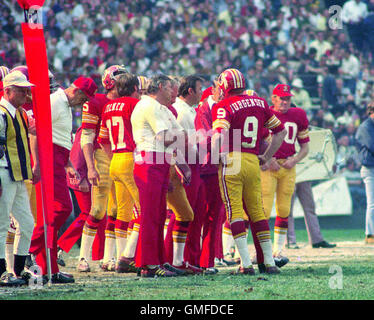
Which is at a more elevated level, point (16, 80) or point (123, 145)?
point (16, 80)

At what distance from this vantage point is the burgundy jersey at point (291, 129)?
10.0 metres

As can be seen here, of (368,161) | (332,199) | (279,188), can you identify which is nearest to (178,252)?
(279,188)

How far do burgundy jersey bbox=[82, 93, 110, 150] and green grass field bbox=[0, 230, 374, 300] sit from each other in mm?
1783

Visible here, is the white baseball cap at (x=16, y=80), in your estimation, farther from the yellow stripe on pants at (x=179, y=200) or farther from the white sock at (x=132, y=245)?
the white sock at (x=132, y=245)

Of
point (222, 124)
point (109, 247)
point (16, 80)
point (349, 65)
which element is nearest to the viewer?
point (16, 80)

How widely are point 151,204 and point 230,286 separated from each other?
4.11ft

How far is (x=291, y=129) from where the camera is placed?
1008cm

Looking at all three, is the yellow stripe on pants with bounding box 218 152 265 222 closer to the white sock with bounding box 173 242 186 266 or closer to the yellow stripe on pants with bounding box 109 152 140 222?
the white sock with bounding box 173 242 186 266

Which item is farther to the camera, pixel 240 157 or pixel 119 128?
pixel 119 128

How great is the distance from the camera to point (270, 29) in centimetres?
2166

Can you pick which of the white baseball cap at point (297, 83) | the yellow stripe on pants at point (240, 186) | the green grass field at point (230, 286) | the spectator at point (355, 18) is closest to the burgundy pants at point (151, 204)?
the green grass field at point (230, 286)

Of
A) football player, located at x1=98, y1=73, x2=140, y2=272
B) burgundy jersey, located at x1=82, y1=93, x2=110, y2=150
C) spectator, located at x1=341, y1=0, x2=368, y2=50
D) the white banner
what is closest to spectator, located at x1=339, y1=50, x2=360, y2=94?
spectator, located at x1=341, y1=0, x2=368, y2=50

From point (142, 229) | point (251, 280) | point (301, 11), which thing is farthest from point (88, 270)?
point (301, 11)

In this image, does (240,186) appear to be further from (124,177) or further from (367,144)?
(367,144)
